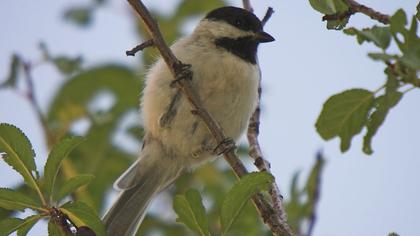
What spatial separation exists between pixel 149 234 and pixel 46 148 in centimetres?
88

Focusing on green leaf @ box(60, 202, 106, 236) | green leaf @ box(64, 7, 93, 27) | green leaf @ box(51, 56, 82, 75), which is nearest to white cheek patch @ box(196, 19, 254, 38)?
green leaf @ box(64, 7, 93, 27)

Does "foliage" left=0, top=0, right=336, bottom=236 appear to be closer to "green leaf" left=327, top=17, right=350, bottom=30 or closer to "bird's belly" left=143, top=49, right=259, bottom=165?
"bird's belly" left=143, top=49, right=259, bottom=165

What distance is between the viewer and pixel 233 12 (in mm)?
4445

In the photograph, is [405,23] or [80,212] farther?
[80,212]

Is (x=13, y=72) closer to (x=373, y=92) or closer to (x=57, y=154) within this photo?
(x=57, y=154)

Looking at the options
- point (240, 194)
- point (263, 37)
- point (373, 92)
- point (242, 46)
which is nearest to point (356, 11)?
point (373, 92)

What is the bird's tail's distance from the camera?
3658 millimetres

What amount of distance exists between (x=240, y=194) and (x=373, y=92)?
624mm

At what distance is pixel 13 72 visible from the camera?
3.71 metres

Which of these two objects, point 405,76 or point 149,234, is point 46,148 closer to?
point 149,234

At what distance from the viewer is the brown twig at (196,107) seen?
2314mm

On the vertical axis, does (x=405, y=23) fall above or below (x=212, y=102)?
below

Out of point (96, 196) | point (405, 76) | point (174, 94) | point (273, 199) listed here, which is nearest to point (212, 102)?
point (174, 94)

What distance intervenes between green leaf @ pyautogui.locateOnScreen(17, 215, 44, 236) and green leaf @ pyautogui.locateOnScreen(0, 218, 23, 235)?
14 mm
